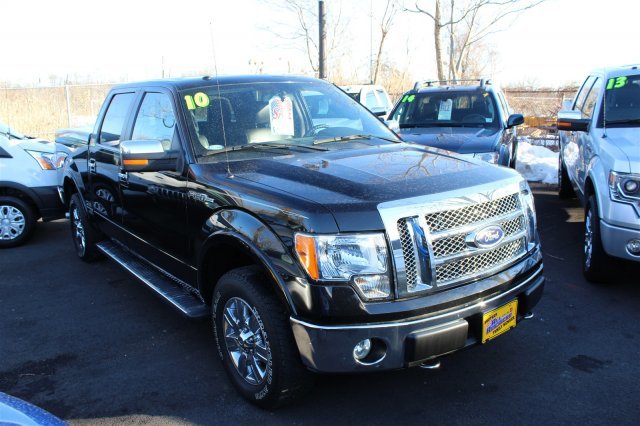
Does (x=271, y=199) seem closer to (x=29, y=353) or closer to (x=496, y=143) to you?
(x=29, y=353)

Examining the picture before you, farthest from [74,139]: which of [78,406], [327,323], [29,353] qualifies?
[327,323]

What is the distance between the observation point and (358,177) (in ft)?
10.2

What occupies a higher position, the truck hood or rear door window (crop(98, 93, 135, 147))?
rear door window (crop(98, 93, 135, 147))

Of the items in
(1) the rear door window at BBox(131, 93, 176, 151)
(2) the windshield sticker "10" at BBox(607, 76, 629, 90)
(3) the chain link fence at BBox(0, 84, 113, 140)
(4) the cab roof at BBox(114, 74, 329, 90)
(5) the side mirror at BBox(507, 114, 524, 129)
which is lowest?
(5) the side mirror at BBox(507, 114, 524, 129)

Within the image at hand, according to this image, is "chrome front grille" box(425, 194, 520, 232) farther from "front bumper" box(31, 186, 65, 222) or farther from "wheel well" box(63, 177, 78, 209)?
Result: "front bumper" box(31, 186, 65, 222)

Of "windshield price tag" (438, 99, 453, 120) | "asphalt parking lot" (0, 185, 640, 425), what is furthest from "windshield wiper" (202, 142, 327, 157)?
"windshield price tag" (438, 99, 453, 120)

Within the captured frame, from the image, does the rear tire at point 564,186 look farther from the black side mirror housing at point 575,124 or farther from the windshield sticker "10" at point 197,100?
the windshield sticker "10" at point 197,100

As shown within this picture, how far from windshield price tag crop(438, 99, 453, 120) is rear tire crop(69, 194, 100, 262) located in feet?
17.2

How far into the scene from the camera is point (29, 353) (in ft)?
13.7

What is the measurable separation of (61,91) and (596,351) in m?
19.8

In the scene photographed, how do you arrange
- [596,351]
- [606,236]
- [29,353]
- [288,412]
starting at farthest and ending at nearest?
[606,236] → [29,353] → [596,351] → [288,412]

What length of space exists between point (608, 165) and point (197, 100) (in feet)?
11.4

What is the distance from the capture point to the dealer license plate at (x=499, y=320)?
9.66 feet

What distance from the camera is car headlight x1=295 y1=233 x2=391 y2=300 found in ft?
8.81
